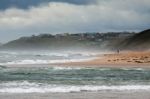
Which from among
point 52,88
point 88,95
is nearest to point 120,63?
point 52,88

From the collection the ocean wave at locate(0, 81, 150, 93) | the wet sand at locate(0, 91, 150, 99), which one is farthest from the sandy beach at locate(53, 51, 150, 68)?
the wet sand at locate(0, 91, 150, 99)

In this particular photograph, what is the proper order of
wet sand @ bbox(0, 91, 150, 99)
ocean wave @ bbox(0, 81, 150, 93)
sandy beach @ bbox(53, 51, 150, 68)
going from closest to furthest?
1. wet sand @ bbox(0, 91, 150, 99)
2. ocean wave @ bbox(0, 81, 150, 93)
3. sandy beach @ bbox(53, 51, 150, 68)

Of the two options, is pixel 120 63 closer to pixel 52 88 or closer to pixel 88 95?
pixel 52 88

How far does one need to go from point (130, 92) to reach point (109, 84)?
143 inches

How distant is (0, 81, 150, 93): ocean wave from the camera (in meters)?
21.3

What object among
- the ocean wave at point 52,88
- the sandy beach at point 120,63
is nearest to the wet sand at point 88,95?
the ocean wave at point 52,88

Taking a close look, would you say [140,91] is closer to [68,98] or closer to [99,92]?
[99,92]

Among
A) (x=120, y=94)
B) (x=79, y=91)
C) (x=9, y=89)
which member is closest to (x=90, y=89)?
(x=79, y=91)

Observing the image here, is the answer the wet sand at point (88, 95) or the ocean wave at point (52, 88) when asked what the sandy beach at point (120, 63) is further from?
the wet sand at point (88, 95)

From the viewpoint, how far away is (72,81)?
25.7 m

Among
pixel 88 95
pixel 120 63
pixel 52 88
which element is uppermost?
pixel 120 63

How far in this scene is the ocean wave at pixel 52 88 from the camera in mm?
21266

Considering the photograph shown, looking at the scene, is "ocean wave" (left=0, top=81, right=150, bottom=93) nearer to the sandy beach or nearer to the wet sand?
the wet sand

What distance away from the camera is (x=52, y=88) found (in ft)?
72.5
